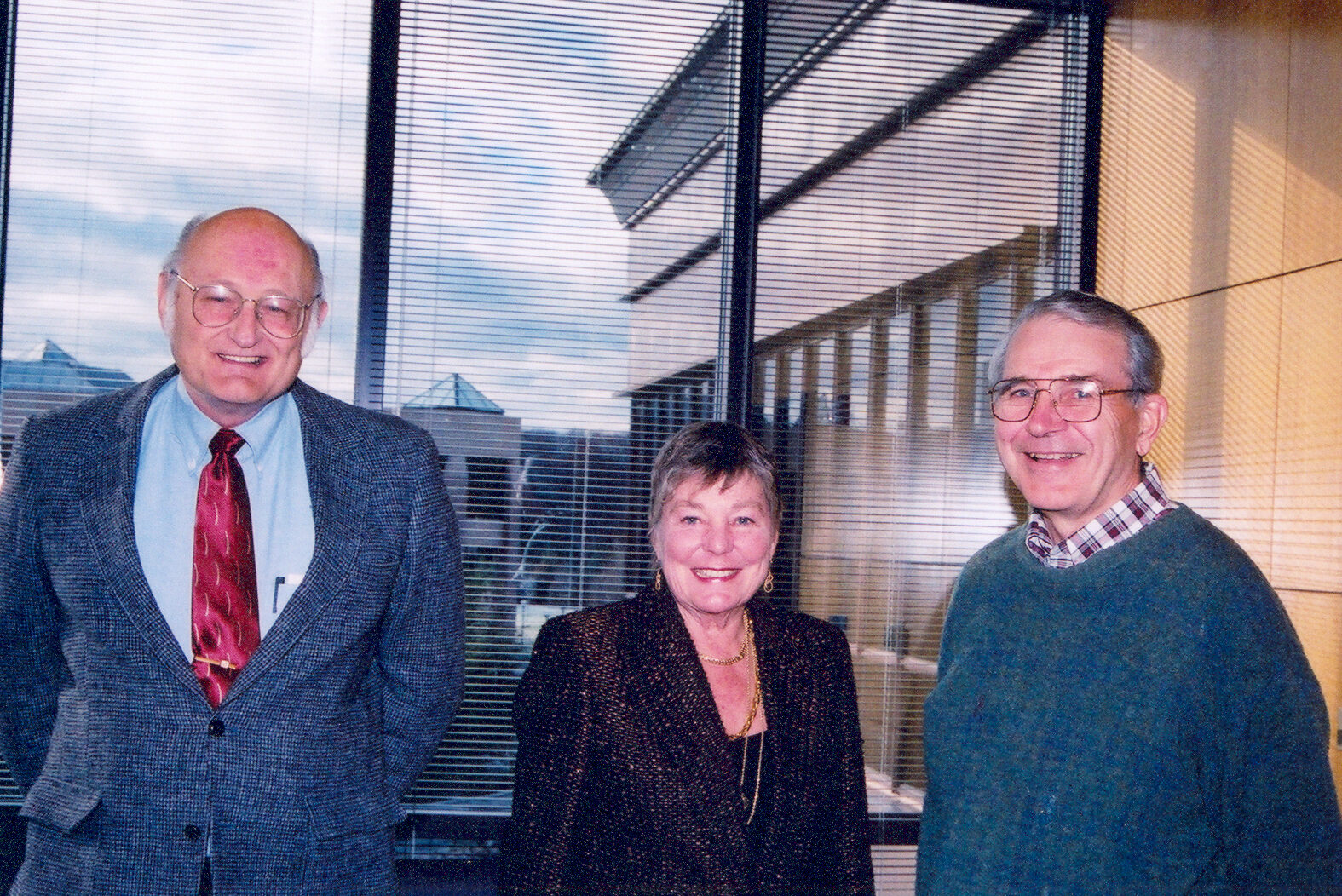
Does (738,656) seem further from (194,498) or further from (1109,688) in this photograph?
(194,498)

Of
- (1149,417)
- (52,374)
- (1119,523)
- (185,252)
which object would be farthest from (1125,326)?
(52,374)

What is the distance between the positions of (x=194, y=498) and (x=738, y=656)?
3.42 feet

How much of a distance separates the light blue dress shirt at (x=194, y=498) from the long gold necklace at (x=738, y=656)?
766mm

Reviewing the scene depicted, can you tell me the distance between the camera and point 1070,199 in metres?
4.30

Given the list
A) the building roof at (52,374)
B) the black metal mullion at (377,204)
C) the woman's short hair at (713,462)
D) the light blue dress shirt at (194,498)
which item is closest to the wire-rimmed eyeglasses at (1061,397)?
the woman's short hair at (713,462)

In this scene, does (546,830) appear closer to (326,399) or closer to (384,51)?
(326,399)

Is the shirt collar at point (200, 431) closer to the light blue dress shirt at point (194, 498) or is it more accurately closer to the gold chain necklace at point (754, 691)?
the light blue dress shirt at point (194, 498)

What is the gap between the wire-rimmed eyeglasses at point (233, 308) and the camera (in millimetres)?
1905

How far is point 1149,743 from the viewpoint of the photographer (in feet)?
5.47

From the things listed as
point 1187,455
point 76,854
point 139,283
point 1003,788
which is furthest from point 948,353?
point 76,854

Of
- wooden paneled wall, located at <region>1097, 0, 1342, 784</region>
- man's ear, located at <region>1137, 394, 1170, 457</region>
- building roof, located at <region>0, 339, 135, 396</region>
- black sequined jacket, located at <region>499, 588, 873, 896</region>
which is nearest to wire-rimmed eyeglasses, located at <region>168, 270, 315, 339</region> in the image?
black sequined jacket, located at <region>499, 588, 873, 896</region>

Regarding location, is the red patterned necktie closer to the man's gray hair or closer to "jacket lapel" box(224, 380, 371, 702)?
"jacket lapel" box(224, 380, 371, 702)

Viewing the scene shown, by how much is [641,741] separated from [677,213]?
2599 mm

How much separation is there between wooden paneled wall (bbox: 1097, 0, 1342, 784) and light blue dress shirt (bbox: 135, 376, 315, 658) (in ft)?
8.50
